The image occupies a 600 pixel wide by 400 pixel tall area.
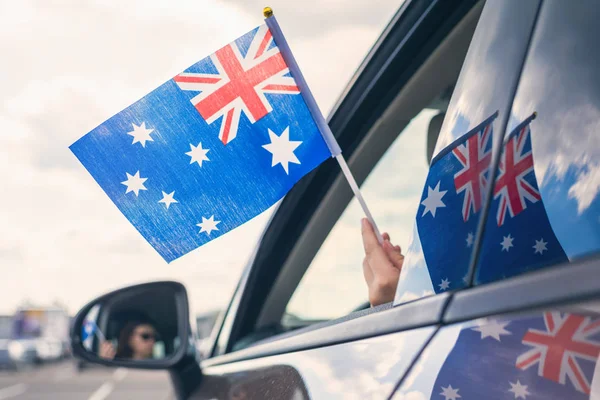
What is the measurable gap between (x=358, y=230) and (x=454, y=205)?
1288 mm

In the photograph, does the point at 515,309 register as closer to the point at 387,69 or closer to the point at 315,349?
the point at 315,349

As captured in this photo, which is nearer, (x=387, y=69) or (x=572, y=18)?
(x=572, y=18)

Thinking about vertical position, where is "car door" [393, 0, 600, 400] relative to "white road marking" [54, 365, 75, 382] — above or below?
below

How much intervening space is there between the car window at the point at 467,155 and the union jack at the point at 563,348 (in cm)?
25

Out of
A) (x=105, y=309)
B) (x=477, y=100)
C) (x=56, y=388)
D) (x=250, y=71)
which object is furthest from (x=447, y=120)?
(x=56, y=388)

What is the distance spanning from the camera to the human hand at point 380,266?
1715 mm

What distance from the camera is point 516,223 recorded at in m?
0.95

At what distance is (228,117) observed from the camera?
2137 millimetres

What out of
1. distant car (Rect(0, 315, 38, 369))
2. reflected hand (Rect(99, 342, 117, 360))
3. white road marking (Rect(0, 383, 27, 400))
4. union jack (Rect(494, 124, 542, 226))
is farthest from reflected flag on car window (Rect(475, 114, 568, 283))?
distant car (Rect(0, 315, 38, 369))

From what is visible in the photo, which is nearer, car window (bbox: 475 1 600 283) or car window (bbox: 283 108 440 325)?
car window (bbox: 475 1 600 283)

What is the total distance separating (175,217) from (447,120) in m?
1.12

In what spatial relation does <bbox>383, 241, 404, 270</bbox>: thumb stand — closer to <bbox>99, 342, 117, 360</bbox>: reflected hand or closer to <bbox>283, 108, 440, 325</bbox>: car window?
<bbox>283, 108, 440, 325</bbox>: car window

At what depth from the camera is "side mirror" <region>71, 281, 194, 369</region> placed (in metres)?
2.38

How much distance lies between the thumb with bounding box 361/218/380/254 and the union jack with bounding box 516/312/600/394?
968mm
